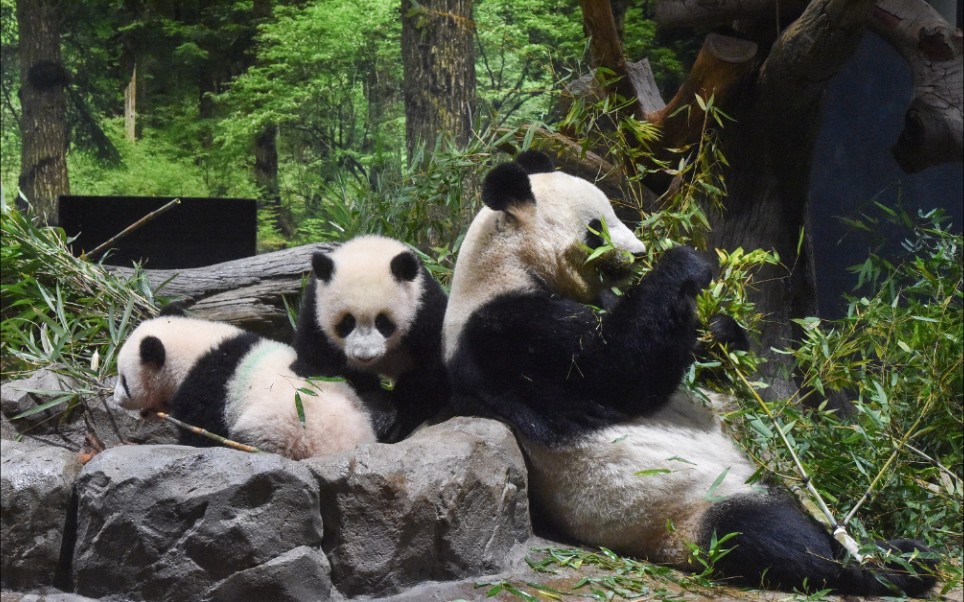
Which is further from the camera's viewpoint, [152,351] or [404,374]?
[404,374]

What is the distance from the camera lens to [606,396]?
258 centimetres

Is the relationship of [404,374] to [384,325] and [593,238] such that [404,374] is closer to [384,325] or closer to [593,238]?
[384,325]

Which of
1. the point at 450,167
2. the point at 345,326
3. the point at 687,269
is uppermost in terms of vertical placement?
the point at 450,167

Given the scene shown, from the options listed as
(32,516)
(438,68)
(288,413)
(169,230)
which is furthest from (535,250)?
(438,68)

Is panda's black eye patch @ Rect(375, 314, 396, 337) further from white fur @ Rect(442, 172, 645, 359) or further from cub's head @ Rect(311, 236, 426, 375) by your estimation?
white fur @ Rect(442, 172, 645, 359)

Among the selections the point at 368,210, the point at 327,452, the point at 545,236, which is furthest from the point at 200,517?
the point at 368,210

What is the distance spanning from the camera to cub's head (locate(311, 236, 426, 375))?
8.73 feet

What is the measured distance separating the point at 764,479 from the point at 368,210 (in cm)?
215

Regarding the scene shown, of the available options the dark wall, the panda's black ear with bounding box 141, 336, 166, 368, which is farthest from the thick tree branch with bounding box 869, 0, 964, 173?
the panda's black ear with bounding box 141, 336, 166, 368

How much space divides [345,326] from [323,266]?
219 mm

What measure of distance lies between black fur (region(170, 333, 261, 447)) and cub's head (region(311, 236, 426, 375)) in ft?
1.03

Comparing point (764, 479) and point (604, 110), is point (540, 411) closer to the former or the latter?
point (764, 479)

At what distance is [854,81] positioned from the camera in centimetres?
533

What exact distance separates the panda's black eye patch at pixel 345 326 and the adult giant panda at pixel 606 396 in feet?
1.02
